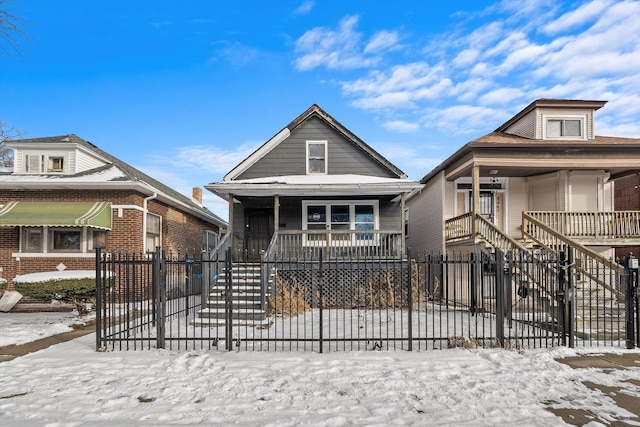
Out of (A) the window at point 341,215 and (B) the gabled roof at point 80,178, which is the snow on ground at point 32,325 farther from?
(A) the window at point 341,215

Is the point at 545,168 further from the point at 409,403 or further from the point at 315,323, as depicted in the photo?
the point at 409,403

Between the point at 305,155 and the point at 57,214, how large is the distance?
31.2ft

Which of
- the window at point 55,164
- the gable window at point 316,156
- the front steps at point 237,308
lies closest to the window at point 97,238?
the window at point 55,164

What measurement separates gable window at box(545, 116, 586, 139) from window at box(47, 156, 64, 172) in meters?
20.0

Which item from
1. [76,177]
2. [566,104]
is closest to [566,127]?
[566,104]

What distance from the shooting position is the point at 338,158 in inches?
661

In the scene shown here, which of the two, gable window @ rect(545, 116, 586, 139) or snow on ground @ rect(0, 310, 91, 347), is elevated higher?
gable window @ rect(545, 116, 586, 139)

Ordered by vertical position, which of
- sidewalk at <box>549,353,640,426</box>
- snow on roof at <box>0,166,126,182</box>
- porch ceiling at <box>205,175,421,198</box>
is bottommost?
sidewalk at <box>549,353,640,426</box>

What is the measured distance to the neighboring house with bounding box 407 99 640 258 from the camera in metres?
14.7

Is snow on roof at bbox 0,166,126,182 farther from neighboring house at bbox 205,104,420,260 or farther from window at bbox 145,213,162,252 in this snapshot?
neighboring house at bbox 205,104,420,260

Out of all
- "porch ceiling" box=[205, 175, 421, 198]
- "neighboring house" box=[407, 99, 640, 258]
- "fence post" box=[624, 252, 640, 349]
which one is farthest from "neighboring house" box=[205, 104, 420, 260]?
"fence post" box=[624, 252, 640, 349]

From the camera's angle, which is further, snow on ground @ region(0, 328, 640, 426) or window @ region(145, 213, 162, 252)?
window @ region(145, 213, 162, 252)

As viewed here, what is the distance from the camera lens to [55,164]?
15.2 meters

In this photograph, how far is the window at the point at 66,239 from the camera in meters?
14.2
